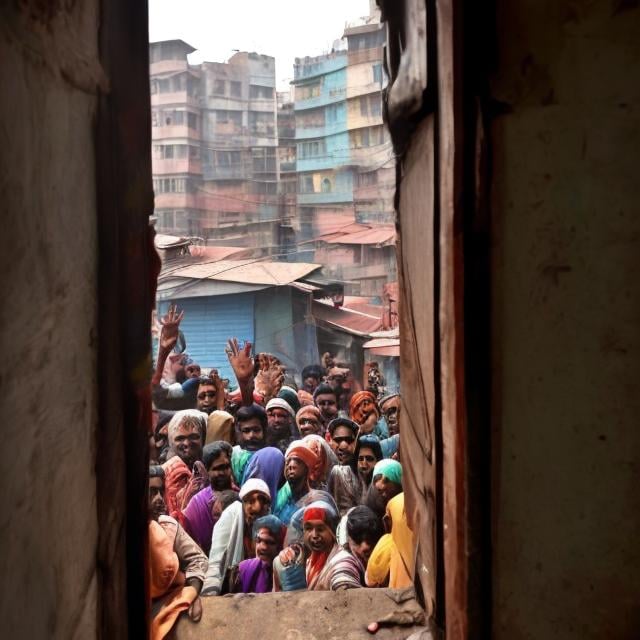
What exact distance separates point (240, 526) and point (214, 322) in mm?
2210

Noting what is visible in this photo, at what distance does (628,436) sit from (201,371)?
5.19 metres

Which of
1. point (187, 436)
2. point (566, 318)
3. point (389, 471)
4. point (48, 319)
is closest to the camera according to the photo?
point (48, 319)

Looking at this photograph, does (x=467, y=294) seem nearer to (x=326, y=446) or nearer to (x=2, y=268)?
(x=2, y=268)

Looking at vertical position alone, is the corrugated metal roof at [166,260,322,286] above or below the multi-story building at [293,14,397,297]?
below

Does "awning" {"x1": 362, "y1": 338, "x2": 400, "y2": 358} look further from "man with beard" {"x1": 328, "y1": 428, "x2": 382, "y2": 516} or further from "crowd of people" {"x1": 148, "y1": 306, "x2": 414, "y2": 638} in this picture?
"man with beard" {"x1": 328, "y1": 428, "x2": 382, "y2": 516}

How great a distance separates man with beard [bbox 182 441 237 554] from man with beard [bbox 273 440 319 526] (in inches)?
17.8

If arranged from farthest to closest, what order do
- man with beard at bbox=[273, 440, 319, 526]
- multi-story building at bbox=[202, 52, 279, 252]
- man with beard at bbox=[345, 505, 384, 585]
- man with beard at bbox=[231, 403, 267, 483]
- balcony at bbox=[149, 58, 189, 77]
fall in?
multi-story building at bbox=[202, 52, 279, 252], balcony at bbox=[149, 58, 189, 77], man with beard at bbox=[231, 403, 267, 483], man with beard at bbox=[273, 440, 319, 526], man with beard at bbox=[345, 505, 384, 585]

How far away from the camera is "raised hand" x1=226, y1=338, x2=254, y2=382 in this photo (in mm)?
5781

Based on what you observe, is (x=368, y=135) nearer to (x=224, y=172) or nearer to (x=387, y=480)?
(x=224, y=172)

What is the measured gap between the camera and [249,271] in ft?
19.9

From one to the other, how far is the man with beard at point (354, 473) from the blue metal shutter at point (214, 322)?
157 cm

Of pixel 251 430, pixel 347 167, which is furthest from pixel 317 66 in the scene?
pixel 251 430

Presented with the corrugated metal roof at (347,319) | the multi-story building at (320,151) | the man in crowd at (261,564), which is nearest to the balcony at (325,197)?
the multi-story building at (320,151)

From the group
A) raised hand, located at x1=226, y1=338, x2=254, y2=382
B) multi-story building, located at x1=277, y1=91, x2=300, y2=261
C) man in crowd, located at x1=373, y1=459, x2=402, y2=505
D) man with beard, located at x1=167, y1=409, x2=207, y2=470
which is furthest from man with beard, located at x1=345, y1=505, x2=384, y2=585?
multi-story building, located at x1=277, y1=91, x2=300, y2=261
